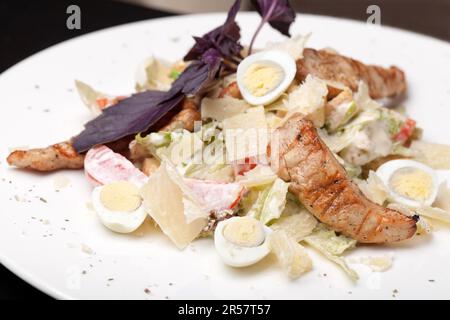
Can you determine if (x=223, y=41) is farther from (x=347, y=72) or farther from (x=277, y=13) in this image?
(x=347, y=72)

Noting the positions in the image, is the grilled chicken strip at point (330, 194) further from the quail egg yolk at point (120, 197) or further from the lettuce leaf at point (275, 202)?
the quail egg yolk at point (120, 197)

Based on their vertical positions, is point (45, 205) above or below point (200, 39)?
below

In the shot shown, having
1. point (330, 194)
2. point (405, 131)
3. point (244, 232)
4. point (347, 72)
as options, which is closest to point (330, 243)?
point (330, 194)

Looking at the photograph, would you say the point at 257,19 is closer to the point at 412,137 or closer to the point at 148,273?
the point at 412,137

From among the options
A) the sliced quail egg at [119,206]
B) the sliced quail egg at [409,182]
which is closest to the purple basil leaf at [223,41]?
the sliced quail egg at [119,206]

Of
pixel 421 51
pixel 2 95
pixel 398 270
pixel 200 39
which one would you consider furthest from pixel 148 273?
pixel 421 51

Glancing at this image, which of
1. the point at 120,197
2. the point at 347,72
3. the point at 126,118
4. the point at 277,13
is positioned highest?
the point at 277,13

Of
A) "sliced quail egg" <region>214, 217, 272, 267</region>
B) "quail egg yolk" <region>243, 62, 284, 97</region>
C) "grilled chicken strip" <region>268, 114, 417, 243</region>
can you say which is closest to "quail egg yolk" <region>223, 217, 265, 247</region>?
"sliced quail egg" <region>214, 217, 272, 267</region>

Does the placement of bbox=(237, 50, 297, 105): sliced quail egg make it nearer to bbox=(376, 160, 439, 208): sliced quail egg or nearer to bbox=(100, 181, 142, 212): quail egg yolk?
bbox=(376, 160, 439, 208): sliced quail egg
